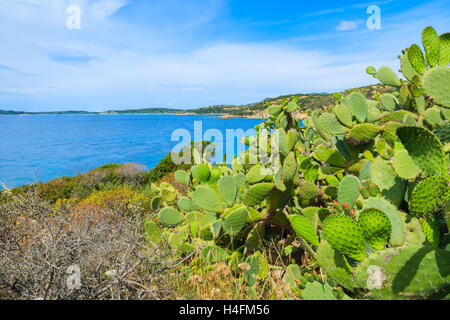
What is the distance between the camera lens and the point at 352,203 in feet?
4.90

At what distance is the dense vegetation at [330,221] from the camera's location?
3.42ft

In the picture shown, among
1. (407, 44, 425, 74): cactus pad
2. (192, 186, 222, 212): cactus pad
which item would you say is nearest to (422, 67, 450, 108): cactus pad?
(407, 44, 425, 74): cactus pad

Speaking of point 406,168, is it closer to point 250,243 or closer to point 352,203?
point 352,203

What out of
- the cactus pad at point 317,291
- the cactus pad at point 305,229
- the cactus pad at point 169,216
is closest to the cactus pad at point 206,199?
the cactus pad at point 169,216

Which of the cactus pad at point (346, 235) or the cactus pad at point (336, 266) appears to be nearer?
the cactus pad at point (346, 235)

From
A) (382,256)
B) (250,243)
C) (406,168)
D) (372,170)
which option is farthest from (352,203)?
(250,243)

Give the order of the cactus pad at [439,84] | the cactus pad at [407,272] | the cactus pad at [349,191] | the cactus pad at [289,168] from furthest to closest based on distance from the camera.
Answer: the cactus pad at [289,168], the cactus pad at [349,191], the cactus pad at [439,84], the cactus pad at [407,272]

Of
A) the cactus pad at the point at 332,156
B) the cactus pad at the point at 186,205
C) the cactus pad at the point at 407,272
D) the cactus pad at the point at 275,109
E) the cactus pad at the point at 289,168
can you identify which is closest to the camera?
the cactus pad at the point at 407,272

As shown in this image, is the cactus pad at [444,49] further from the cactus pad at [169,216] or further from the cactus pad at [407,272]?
the cactus pad at [169,216]

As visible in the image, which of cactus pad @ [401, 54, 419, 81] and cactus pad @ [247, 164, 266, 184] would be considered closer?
cactus pad @ [401, 54, 419, 81]

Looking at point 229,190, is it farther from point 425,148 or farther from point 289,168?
point 425,148

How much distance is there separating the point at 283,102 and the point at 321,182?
833mm

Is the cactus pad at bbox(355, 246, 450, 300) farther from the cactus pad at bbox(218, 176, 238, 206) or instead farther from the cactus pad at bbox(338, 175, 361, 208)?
the cactus pad at bbox(218, 176, 238, 206)

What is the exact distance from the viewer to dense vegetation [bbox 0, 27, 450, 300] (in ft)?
3.42
